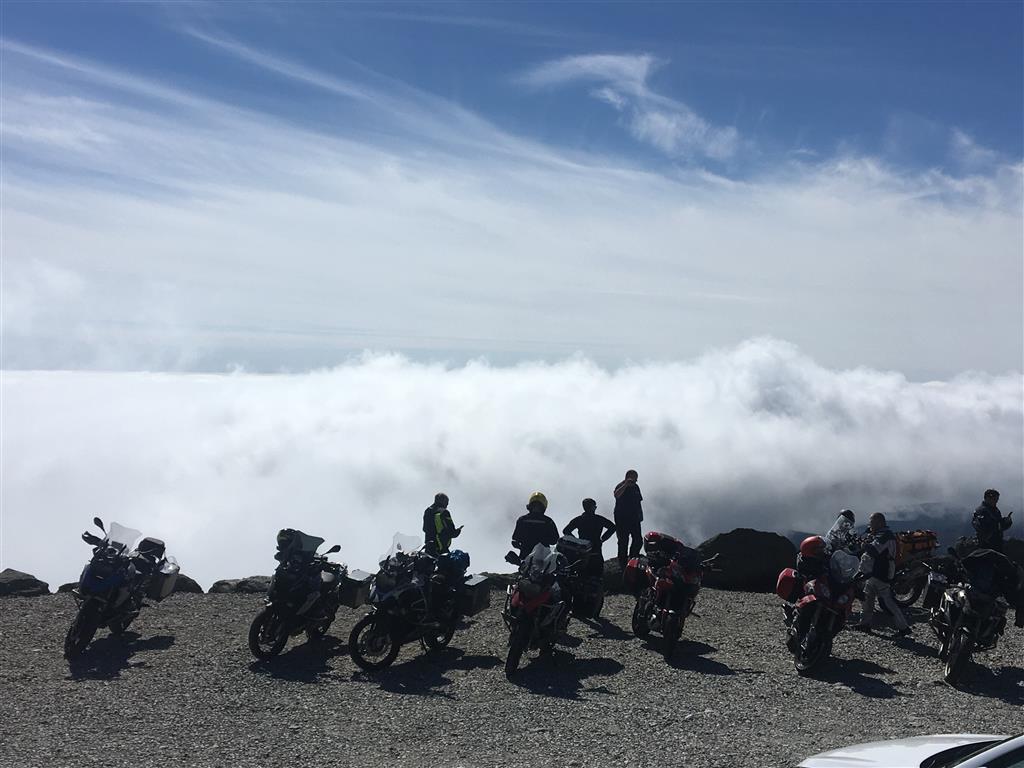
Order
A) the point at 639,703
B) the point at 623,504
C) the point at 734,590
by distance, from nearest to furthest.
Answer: the point at 639,703, the point at 623,504, the point at 734,590

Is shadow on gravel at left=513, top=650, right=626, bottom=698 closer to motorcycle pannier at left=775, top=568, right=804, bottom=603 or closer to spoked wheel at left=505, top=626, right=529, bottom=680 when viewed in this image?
spoked wheel at left=505, top=626, right=529, bottom=680

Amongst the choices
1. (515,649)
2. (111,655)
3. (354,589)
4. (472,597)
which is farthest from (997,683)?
(111,655)

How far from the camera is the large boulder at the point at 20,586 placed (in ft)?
52.0

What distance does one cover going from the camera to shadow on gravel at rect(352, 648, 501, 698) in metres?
10.4

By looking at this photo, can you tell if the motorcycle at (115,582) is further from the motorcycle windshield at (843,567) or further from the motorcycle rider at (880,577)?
the motorcycle rider at (880,577)

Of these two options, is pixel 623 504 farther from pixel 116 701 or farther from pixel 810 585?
pixel 116 701

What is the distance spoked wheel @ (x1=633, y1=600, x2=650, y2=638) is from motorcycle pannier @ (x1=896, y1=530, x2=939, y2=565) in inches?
181

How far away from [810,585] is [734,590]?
6.09m

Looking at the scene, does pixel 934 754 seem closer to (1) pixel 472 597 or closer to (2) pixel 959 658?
(2) pixel 959 658

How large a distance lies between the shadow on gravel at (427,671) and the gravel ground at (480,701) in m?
0.04

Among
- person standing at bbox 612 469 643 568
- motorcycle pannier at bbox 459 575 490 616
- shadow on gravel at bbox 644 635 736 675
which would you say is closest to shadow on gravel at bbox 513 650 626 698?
shadow on gravel at bbox 644 635 736 675

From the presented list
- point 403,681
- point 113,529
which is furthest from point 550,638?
point 113,529

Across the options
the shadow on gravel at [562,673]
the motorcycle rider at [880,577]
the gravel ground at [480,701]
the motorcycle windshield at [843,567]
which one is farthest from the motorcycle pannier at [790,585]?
the shadow on gravel at [562,673]

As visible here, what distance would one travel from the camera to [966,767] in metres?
4.77
